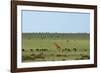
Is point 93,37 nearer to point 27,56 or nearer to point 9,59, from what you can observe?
point 27,56

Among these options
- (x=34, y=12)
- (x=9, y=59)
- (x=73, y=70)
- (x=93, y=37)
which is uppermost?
(x=34, y=12)

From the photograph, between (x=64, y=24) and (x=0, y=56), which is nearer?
(x=0, y=56)

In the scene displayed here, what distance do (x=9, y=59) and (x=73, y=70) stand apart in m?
0.57

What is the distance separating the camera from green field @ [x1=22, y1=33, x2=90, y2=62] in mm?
1823

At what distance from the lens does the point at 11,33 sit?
175 centimetres

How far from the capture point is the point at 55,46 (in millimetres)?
1896

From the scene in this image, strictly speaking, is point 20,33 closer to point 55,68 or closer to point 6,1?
point 6,1

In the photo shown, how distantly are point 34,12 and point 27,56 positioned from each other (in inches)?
14.4

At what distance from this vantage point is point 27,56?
1.82 metres

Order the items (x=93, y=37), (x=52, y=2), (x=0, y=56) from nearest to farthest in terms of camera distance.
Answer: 1. (x=0, y=56)
2. (x=52, y=2)
3. (x=93, y=37)

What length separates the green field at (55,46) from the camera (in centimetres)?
182

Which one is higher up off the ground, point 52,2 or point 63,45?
point 52,2

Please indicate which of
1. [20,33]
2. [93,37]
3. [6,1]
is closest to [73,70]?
[93,37]

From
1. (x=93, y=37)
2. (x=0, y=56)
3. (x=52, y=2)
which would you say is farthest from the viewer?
(x=93, y=37)
